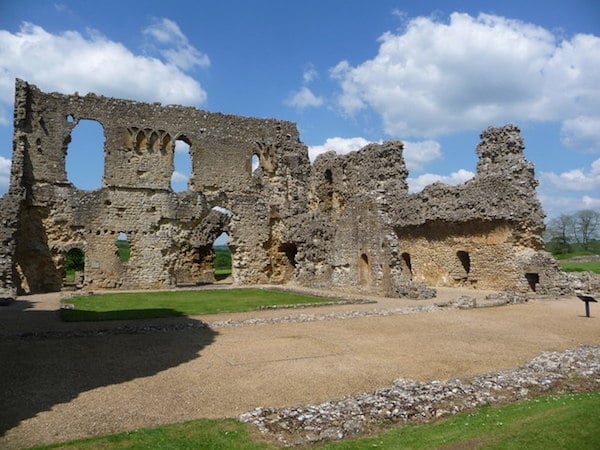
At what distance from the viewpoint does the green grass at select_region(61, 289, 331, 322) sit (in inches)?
496

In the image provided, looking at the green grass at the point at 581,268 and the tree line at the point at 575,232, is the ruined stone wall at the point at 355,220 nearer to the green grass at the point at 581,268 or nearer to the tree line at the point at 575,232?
the green grass at the point at 581,268

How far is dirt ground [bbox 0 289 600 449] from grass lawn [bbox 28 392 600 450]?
39 centimetres

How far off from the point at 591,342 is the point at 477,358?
9.07 feet

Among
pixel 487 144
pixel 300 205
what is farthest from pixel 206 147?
pixel 487 144

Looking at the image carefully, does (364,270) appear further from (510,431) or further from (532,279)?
(510,431)

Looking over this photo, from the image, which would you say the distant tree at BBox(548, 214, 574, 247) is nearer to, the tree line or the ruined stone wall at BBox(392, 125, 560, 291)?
the tree line

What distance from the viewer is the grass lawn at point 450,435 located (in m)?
4.40

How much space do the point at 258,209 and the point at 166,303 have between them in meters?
9.62

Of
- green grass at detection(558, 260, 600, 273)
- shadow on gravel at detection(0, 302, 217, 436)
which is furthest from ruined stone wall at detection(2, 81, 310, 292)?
green grass at detection(558, 260, 600, 273)

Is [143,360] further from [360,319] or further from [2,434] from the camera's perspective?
[360,319]

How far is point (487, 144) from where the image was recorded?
65.5 feet

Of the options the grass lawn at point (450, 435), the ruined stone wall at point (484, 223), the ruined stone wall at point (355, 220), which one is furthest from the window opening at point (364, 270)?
the grass lawn at point (450, 435)

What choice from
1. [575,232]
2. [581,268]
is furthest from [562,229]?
[581,268]

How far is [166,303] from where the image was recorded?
15445mm
